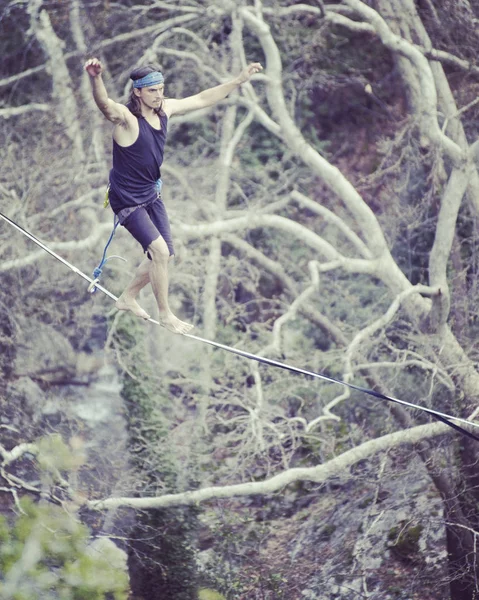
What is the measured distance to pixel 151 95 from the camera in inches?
158

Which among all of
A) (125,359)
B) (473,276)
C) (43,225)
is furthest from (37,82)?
(473,276)

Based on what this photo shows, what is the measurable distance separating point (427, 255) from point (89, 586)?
5453 mm

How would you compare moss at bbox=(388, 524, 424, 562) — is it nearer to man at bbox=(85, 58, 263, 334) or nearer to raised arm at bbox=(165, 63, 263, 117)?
man at bbox=(85, 58, 263, 334)

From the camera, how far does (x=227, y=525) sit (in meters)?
9.85

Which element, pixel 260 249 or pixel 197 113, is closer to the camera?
pixel 197 113

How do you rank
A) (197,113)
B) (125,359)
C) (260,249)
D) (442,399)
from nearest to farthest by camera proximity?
(442,399) < (125,359) < (197,113) < (260,249)

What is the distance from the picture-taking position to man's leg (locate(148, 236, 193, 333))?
14.8 feet

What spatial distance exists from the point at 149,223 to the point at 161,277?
12.2 inches

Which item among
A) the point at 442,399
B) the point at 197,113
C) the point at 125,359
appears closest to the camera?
the point at 442,399

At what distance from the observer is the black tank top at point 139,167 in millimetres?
4172

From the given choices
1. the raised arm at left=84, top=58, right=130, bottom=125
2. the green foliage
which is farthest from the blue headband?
the green foliage

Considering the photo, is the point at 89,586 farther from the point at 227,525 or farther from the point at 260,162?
the point at 260,162

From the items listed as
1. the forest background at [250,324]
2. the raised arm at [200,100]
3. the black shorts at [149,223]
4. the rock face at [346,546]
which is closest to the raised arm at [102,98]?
the raised arm at [200,100]

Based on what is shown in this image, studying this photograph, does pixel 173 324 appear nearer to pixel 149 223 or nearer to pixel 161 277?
pixel 161 277
